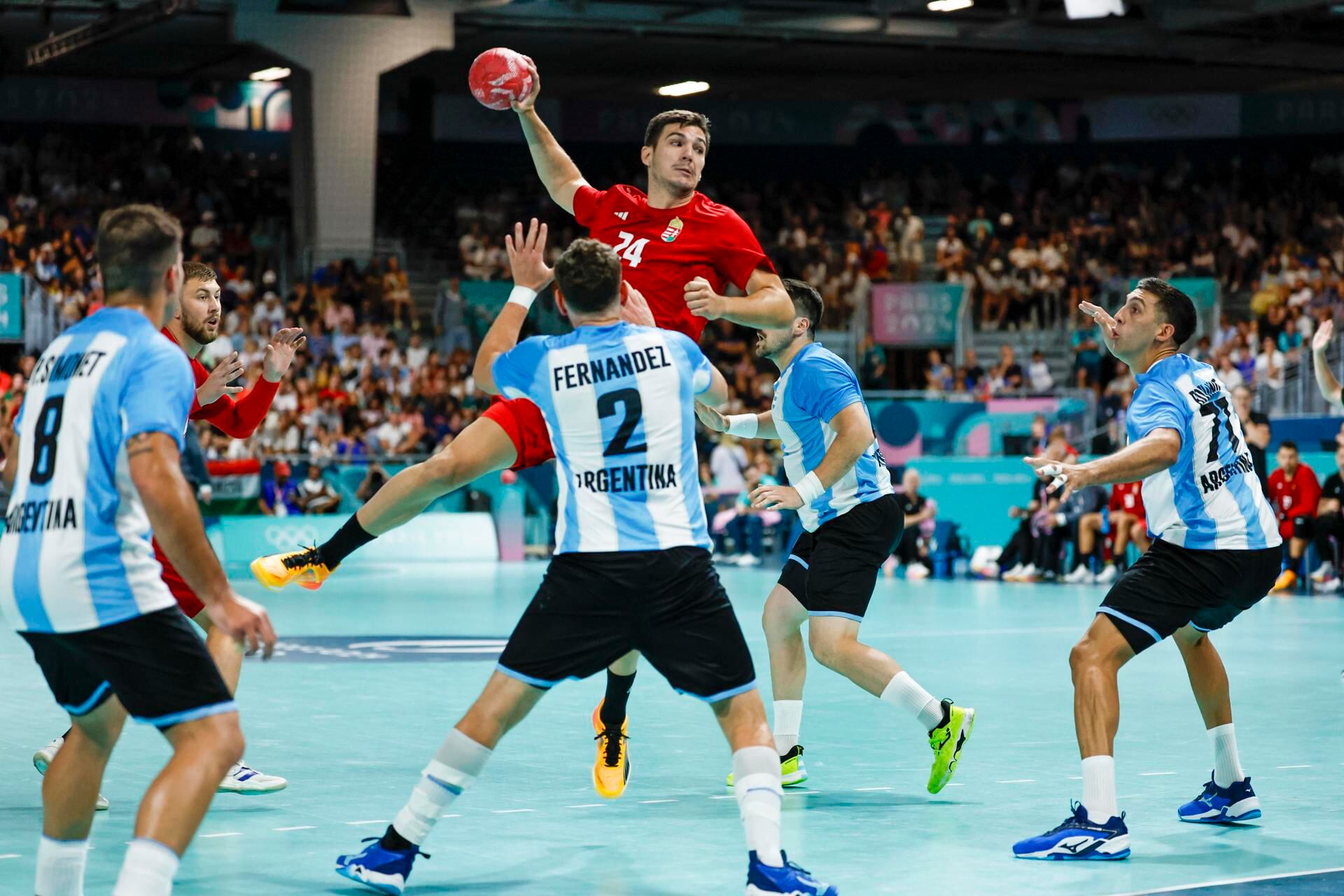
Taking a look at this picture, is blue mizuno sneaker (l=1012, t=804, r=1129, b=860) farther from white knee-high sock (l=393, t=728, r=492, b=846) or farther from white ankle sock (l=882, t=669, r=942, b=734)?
white knee-high sock (l=393, t=728, r=492, b=846)

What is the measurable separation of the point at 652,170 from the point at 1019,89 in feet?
112

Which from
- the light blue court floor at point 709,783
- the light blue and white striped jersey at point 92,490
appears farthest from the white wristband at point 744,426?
the light blue and white striped jersey at point 92,490

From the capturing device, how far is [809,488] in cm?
696

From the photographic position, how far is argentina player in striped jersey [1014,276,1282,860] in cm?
644

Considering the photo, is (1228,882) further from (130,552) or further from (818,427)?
(130,552)

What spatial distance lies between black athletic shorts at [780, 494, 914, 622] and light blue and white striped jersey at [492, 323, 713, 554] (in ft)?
7.20

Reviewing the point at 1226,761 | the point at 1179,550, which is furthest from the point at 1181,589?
the point at 1226,761

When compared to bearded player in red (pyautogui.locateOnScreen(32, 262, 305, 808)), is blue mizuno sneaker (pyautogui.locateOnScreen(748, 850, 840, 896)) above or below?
below

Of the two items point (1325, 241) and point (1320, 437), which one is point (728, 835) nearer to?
point (1320, 437)

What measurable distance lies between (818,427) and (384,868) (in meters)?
3.28

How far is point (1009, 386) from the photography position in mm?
27844

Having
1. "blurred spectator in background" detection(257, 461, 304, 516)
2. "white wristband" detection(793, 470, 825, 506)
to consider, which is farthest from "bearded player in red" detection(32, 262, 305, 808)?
"blurred spectator in background" detection(257, 461, 304, 516)

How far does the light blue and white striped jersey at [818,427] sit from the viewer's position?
758 cm

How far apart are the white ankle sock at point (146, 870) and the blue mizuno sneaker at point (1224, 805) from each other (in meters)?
4.31
